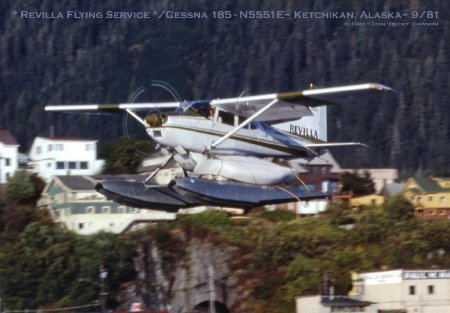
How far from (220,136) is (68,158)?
33.0m

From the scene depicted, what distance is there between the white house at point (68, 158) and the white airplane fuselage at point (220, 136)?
102ft

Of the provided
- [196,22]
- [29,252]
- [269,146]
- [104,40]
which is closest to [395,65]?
[196,22]

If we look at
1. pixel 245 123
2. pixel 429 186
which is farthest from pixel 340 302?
pixel 429 186

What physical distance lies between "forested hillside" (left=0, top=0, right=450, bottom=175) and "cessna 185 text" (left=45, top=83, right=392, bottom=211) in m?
60.1

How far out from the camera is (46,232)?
36844 mm

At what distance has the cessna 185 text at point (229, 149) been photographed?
69.3 ft

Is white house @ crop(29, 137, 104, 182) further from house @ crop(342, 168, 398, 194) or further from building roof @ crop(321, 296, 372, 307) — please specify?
building roof @ crop(321, 296, 372, 307)

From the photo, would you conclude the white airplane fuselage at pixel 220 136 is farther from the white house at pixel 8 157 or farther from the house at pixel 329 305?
the white house at pixel 8 157

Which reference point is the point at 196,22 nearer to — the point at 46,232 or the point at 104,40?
the point at 104,40

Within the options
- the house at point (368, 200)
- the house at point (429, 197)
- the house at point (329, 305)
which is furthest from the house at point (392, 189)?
the house at point (329, 305)

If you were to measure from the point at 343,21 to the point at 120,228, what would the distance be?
197 ft

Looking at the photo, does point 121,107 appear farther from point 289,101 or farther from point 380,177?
point 380,177

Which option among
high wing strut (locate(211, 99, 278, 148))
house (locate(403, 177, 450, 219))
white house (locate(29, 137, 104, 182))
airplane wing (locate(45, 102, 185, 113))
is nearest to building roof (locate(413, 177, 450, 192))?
house (locate(403, 177, 450, 219))

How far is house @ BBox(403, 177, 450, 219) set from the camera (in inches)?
1965
